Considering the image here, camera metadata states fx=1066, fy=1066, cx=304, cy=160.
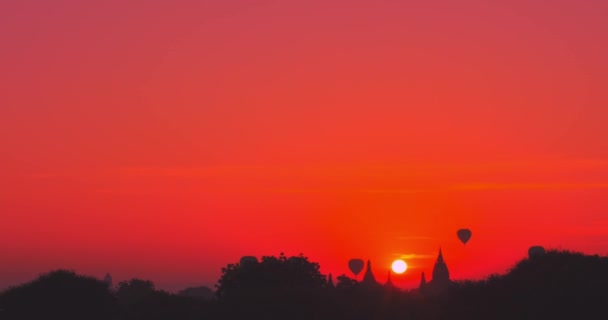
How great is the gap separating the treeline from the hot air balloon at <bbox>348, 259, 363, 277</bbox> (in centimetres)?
8205

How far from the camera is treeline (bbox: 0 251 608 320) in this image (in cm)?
6756

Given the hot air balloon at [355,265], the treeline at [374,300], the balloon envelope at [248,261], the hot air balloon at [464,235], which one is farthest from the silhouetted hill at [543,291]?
the hot air balloon at [355,265]

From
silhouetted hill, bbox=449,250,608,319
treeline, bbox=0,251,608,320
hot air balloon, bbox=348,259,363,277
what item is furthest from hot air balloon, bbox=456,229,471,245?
silhouetted hill, bbox=449,250,608,319

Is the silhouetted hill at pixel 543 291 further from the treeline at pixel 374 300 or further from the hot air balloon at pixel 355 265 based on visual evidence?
the hot air balloon at pixel 355 265

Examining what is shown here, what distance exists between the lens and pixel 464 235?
159m

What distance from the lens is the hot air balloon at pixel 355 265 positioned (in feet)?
610

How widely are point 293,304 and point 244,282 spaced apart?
40.7m

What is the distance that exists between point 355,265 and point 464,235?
32774 millimetres

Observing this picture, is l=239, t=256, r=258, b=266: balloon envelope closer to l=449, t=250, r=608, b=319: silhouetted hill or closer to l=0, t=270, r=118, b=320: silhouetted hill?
l=0, t=270, r=118, b=320: silhouetted hill

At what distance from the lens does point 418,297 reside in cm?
8031

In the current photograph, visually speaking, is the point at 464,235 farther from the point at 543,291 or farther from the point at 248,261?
the point at 543,291

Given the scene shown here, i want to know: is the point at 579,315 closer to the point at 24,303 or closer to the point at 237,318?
the point at 237,318

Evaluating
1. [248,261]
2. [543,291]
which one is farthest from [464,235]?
[543,291]

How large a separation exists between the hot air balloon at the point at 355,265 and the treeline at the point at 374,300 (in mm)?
82048
